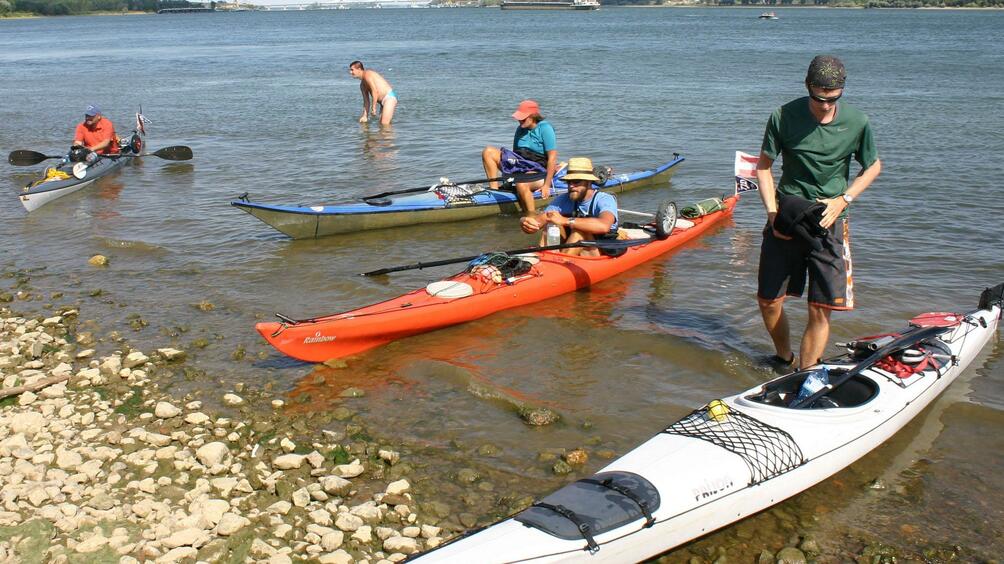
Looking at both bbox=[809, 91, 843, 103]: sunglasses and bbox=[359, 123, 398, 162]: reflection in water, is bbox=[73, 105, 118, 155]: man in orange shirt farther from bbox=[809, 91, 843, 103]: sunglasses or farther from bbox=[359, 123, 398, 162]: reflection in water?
bbox=[809, 91, 843, 103]: sunglasses

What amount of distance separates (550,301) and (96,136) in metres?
9.68

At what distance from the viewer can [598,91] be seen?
2414 cm

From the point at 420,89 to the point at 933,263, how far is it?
19.2 meters

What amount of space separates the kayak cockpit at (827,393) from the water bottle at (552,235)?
3320 millimetres

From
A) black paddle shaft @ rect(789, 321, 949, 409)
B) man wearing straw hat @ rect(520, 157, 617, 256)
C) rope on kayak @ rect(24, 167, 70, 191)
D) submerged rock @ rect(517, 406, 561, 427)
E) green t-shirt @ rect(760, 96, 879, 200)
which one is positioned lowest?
submerged rock @ rect(517, 406, 561, 427)

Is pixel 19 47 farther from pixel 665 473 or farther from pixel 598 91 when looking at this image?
pixel 665 473

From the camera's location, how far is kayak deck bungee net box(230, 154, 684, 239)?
975cm

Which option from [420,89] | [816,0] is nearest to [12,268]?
[420,89]

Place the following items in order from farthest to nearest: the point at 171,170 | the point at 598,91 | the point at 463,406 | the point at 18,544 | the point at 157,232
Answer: the point at 598,91 < the point at 171,170 < the point at 157,232 < the point at 463,406 < the point at 18,544

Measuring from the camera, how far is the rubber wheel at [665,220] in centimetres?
885

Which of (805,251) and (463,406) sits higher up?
(805,251)

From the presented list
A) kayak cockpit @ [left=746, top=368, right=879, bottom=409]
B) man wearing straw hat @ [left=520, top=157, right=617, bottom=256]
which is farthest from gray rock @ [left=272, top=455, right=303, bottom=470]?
man wearing straw hat @ [left=520, top=157, right=617, bottom=256]

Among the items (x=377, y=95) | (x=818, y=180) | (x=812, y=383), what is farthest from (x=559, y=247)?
(x=377, y=95)

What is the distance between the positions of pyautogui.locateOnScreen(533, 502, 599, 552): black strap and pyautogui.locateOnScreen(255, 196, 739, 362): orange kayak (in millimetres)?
2897
